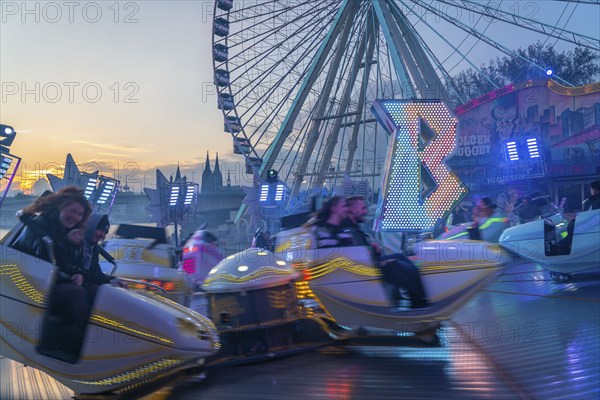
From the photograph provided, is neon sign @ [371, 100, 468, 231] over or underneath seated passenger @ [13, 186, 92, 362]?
over

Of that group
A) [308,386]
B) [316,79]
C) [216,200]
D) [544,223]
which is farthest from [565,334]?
[216,200]

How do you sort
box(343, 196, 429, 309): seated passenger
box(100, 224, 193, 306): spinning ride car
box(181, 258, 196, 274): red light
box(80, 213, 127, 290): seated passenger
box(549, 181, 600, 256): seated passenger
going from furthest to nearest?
box(549, 181, 600, 256): seated passenger < box(181, 258, 196, 274): red light < box(100, 224, 193, 306): spinning ride car < box(343, 196, 429, 309): seated passenger < box(80, 213, 127, 290): seated passenger

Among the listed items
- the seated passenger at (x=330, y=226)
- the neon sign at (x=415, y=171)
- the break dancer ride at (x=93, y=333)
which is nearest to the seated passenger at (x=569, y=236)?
the neon sign at (x=415, y=171)

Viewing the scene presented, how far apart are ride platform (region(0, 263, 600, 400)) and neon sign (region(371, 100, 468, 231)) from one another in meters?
2.00

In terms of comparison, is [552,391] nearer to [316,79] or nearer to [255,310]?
[255,310]

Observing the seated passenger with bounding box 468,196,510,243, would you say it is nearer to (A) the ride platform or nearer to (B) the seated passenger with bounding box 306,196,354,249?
(A) the ride platform

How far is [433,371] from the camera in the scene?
398cm

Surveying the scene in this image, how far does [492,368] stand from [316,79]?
18103 millimetres

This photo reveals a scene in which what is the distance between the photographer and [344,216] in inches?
204

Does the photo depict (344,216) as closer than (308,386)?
No

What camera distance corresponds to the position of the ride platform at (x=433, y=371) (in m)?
3.51

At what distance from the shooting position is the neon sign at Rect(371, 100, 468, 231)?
7230 mm

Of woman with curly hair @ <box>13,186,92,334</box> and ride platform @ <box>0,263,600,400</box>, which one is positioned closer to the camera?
woman with curly hair @ <box>13,186,92,334</box>

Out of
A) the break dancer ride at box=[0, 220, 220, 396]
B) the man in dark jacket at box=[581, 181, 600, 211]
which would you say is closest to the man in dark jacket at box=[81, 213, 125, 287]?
the break dancer ride at box=[0, 220, 220, 396]
